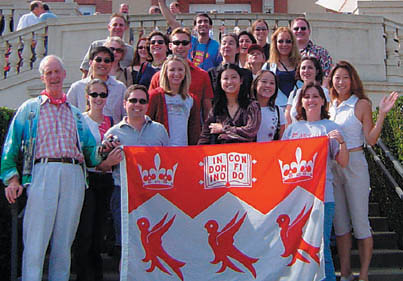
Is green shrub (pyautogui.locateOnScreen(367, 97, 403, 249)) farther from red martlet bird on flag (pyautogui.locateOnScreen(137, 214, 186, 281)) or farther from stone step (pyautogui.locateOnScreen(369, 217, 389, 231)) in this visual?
red martlet bird on flag (pyautogui.locateOnScreen(137, 214, 186, 281))

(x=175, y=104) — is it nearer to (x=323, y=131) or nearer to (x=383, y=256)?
(x=323, y=131)

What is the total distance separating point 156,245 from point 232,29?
7599 millimetres

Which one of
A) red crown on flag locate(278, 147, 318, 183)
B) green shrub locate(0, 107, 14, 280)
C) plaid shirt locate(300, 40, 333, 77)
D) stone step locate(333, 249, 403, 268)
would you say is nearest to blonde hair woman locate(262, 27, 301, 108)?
plaid shirt locate(300, 40, 333, 77)

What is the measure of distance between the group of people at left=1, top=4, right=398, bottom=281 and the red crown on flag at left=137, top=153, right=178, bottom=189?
289mm

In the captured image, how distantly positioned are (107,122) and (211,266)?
1855mm

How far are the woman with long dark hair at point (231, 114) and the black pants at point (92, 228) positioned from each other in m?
1.11

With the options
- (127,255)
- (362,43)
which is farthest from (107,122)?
(362,43)

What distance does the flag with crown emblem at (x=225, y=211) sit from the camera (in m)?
5.36

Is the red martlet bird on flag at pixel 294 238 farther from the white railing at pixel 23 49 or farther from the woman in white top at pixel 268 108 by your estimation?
the white railing at pixel 23 49

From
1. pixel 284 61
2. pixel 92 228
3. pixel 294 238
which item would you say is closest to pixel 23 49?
pixel 284 61

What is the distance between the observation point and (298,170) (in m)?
5.52

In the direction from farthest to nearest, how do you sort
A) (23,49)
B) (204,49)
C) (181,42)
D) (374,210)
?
1. (23,49)
2. (204,49)
3. (374,210)
4. (181,42)

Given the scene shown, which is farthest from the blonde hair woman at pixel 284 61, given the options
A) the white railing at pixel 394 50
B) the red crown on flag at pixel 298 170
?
the white railing at pixel 394 50

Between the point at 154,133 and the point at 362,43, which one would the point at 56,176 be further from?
the point at 362,43
